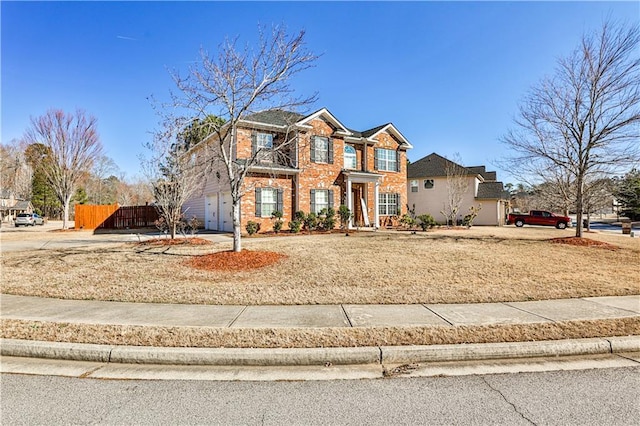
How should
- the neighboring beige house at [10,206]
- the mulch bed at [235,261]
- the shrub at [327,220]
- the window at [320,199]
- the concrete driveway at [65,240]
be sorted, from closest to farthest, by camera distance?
1. the mulch bed at [235,261]
2. the concrete driveway at [65,240]
3. the shrub at [327,220]
4. the window at [320,199]
5. the neighboring beige house at [10,206]

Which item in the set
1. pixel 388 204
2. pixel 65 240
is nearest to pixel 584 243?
pixel 388 204

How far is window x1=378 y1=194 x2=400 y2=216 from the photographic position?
22.6 m

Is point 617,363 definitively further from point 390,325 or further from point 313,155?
point 313,155

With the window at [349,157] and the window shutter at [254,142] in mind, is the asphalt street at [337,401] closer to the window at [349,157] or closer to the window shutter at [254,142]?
the window shutter at [254,142]

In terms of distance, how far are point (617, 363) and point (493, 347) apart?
4.67 feet

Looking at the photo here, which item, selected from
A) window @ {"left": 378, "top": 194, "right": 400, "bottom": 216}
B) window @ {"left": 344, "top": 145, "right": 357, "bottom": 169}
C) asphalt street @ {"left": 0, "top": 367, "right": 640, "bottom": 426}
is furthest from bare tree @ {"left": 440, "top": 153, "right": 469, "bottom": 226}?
Result: asphalt street @ {"left": 0, "top": 367, "right": 640, "bottom": 426}

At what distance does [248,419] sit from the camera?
2.75 metres

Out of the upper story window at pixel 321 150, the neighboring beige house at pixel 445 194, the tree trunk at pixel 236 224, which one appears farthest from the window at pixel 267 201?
the neighboring beige house at pixel 445 194

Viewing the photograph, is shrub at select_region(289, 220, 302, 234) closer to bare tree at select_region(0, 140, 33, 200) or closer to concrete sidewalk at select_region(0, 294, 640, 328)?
concrete sidewalk at select_region(0, 294, 640, 328)

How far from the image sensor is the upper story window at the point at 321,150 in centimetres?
1919

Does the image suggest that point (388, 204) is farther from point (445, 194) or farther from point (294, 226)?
point (445, 194)

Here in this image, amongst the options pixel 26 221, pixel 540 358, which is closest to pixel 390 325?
pixel 540 358

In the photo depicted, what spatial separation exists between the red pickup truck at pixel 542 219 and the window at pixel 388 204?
13471 millimetres

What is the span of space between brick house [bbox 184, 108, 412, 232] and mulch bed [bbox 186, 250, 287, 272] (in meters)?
6.15
